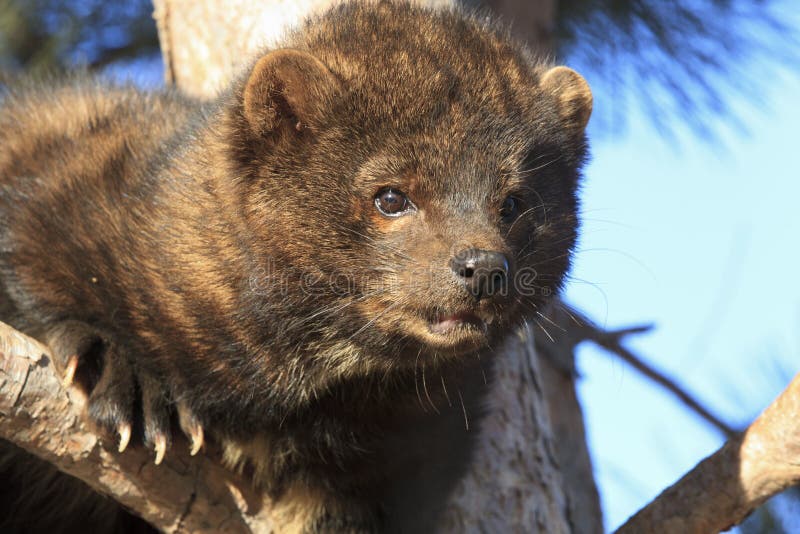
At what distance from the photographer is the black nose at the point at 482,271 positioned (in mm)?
3104

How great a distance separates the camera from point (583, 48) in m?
6.96

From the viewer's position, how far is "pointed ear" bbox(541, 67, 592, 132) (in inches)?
151

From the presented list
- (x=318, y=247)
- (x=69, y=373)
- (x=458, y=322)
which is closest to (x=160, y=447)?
(x=69, y=373)

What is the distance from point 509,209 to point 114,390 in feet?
4.55

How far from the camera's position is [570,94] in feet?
12.7

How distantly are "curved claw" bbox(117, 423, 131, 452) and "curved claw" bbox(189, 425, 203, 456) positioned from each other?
0.24 meters

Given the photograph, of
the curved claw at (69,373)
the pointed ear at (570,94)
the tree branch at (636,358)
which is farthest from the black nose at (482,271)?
the tree branch at (636,358)

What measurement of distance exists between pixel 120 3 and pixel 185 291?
12.0 ft

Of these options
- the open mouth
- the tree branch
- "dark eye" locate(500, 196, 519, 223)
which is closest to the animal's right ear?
"dark eye" locate(500, 196, 519, 223)

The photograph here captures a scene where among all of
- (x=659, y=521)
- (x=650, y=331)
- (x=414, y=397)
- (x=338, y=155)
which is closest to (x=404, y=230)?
(x=338, y=155)

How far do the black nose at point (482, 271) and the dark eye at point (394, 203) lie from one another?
0.29m

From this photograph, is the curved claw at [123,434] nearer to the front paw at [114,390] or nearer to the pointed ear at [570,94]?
the front paw at [114,390]

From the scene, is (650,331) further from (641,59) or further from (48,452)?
(48,452)

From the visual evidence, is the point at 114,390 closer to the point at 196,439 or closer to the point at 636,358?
the point at 196,439
